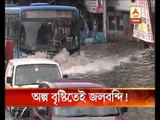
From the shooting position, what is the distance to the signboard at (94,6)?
3883 millimetres

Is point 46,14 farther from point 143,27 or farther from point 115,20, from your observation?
point 143,27

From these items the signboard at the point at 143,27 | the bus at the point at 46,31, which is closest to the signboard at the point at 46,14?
the bus at the point at 46,31

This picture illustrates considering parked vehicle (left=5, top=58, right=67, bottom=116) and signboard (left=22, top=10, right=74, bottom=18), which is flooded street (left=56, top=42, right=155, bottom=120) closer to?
parked vehicle (left=5, top=58, right=67, bottom=116)

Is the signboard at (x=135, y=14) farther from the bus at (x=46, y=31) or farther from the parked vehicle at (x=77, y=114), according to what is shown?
the parked vehicle at (x=77, y=114)

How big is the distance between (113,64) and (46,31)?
0.81m

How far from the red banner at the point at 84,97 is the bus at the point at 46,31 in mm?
896

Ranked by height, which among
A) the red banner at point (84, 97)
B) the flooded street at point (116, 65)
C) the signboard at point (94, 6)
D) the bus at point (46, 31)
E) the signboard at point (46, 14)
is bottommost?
the red banner at point (84, 97)

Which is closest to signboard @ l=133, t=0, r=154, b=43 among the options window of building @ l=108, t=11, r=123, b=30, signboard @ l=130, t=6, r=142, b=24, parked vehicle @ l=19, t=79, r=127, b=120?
signboard @ l=130, t=6, r=142, b=24

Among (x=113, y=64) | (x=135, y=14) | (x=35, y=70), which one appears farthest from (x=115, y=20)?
(x=35, y=70)

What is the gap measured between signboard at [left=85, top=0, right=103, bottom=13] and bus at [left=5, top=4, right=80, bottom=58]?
0.26 m

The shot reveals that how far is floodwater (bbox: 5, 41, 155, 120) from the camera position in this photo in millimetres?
4031

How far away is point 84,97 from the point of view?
3484 millimetres

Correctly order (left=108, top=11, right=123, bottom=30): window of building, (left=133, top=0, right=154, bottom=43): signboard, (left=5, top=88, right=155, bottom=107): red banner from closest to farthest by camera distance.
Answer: (left=5, top=88, right=155, bottom=107): red banner, (left=133, top=0, right=154, bottom=43): signboard, (left=108, top=11, right=123, bottom=30): window of building
